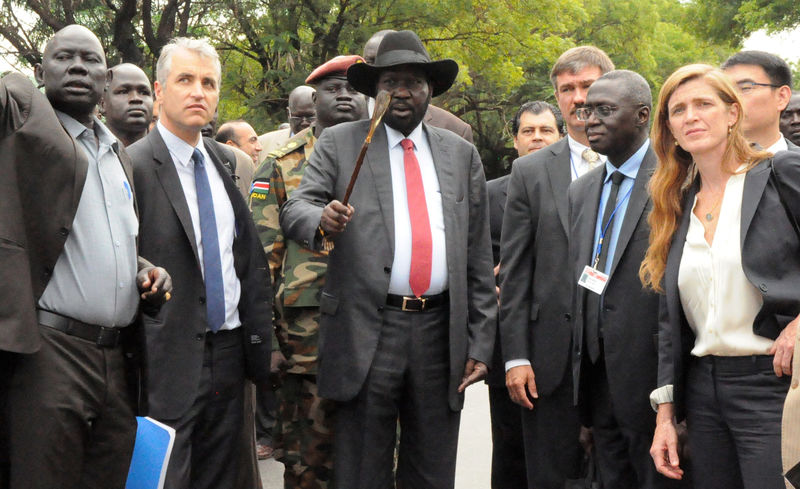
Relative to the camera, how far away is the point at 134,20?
2180cm

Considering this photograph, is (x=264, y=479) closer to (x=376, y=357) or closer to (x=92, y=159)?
(x=376, y=357)

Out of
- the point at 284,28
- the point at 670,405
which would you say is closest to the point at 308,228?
the point at 670,405

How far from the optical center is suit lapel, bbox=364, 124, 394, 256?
15.3ft

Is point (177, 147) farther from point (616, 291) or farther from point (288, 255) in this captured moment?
point (616, 291)

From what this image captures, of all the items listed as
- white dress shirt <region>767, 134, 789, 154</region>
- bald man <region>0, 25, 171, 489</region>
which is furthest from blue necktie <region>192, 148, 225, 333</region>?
white dress shirt <region>767, 134, 789, 154</region>

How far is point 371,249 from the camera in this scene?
4.60 metres

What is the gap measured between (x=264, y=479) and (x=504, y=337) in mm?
2779

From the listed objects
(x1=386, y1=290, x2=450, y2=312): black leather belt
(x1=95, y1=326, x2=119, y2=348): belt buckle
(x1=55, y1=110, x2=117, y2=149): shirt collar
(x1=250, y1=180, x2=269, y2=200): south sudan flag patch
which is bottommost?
(x1=95, y1=326, x2=119, y2=348): belt buckle

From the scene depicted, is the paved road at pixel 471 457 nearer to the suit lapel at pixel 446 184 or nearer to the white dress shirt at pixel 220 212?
the white dress shirt at pixel 220 212

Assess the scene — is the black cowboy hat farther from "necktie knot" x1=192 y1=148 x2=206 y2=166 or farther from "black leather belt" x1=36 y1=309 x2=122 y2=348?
"black leather belt" x1=36 y1=309 x2=122 y2=348

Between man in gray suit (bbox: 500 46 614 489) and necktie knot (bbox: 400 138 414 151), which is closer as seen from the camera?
necktie knot (bbox: 400 138 414 151)

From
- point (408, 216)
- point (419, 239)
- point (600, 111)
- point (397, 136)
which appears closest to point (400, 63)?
point (397, 136)

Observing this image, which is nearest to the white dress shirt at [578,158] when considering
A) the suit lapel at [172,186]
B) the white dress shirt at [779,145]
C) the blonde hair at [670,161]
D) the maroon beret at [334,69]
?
the white dress shirt at [779,145]

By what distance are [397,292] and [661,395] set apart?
1.25 meters
